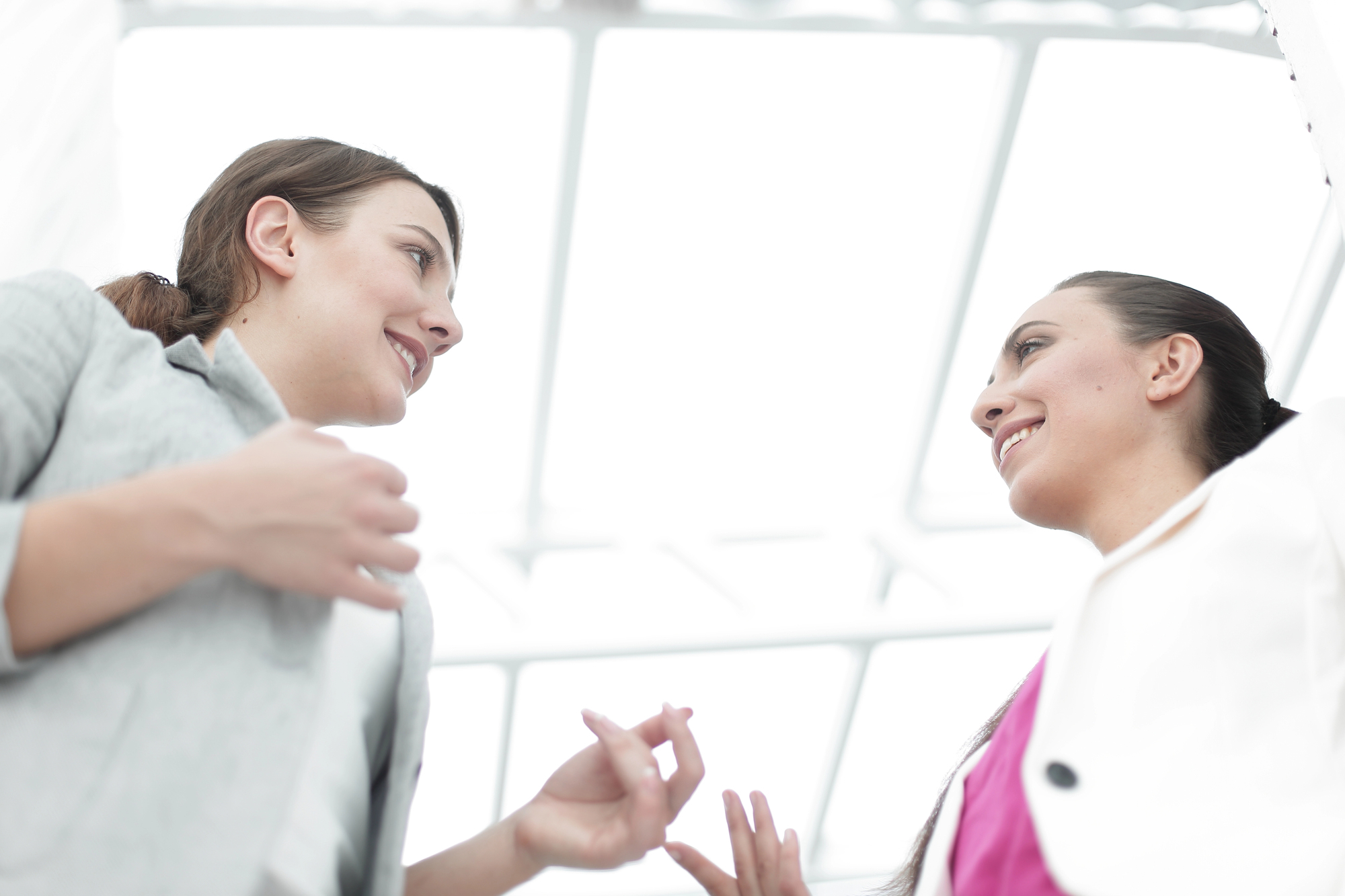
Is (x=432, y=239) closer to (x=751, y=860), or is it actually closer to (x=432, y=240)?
(x=432, y=240)

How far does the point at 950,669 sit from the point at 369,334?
5912mm

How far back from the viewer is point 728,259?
492 centimetres

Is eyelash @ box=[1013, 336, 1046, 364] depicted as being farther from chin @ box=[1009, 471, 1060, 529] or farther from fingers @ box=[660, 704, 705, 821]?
fingers @ box=[660, 704, 705, 821]

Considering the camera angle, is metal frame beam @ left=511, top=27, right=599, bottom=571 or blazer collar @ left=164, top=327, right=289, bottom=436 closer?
blazer collar @ left=164, top=327, right=289, bottom=436

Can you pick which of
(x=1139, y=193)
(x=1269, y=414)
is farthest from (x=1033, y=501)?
(x=1139, y=193)

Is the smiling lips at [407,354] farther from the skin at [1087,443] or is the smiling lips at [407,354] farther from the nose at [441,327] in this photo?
the skin at [1087,443]

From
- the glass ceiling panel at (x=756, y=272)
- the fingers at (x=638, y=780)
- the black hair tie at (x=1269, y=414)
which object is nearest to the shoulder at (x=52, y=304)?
the fingers at (x=638, y=780)

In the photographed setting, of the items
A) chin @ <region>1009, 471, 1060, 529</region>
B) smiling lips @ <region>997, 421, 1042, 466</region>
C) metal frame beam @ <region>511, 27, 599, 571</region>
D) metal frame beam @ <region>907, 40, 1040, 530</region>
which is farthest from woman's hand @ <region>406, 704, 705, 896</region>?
metal frame beam @ <region>907, 40, 1040, 530</region>

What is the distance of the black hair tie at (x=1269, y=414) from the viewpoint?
6.76 feet

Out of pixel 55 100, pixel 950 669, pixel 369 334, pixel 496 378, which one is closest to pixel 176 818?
pixel 369 334

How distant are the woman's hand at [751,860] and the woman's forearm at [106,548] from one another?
940mm

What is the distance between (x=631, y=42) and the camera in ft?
13.5

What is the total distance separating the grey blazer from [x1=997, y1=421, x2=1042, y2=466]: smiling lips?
47.4 inches

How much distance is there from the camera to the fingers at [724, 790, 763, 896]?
5.74 feet
